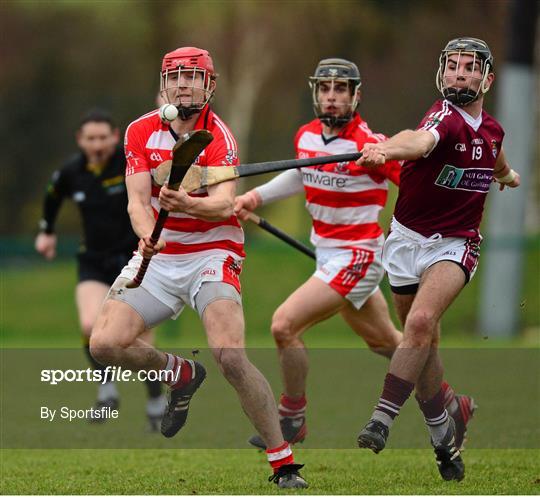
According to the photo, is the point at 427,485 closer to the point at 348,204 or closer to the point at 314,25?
the point at 348,204

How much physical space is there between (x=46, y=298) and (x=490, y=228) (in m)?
6.64

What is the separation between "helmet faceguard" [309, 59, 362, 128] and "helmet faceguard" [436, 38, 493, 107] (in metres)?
1.12

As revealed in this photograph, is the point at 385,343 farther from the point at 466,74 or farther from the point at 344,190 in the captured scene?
the point at 466,74

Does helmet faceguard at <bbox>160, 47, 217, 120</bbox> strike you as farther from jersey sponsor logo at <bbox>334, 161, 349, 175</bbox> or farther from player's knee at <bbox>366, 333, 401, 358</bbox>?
player's knee at <bbox>366, 333, 401, 358</bbox>

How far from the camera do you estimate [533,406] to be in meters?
9.83

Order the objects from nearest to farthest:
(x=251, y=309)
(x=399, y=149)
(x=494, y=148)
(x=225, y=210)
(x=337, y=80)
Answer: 1. (x=399, y=149)
2. (x=225, y=210)
3. (x=494, y=148)
4. (x=337, y=80)
5. (x=251, y=309)

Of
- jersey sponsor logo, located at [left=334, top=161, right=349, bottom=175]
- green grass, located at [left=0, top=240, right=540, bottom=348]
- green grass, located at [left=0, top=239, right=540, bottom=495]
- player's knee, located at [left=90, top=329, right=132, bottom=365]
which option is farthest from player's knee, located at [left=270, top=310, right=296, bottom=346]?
green grass, located at [left=0, top=240, right=540, bottom=348]

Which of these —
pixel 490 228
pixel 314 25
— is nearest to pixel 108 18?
pixel 314 25

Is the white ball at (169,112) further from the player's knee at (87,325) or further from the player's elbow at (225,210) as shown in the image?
the player's knee at (87,325)

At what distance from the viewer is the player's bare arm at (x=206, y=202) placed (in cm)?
635

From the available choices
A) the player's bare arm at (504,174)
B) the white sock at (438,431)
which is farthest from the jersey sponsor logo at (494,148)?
the white sock at (438,431)

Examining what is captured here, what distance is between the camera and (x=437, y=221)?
6.96m

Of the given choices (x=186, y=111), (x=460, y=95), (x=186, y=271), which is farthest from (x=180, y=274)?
(x=460, y=95)

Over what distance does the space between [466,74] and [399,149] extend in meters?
0.62
